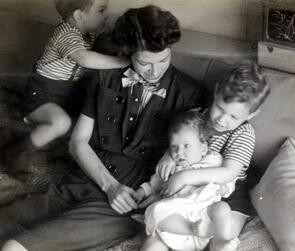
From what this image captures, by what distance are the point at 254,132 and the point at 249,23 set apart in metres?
0.15

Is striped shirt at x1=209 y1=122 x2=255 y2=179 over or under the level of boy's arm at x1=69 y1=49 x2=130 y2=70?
under

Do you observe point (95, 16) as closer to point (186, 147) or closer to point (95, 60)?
point (95, 60)

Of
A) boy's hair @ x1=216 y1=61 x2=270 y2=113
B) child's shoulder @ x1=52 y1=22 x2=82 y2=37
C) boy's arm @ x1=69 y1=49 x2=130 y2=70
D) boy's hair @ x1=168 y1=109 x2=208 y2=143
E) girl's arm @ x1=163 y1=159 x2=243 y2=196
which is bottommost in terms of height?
girl's arm @ x1=163 y1=159 x2=243 y2=196

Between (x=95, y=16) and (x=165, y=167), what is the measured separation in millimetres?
240

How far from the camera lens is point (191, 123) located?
0.70 metres

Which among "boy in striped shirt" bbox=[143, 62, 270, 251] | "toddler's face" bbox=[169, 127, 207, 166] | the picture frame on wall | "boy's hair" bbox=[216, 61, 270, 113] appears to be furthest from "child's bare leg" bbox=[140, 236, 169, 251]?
the picture frame on wall

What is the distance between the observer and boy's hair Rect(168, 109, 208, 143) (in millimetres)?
697

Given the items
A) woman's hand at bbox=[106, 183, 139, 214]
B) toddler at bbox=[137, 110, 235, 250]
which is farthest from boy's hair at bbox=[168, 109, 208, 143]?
woman's hand at bbox=[106, 183, 139, 214]

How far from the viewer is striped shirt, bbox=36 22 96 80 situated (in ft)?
2.43

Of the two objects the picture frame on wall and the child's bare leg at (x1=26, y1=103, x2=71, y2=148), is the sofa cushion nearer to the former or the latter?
the picture frame on wall

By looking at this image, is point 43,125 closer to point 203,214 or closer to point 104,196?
point 104,196

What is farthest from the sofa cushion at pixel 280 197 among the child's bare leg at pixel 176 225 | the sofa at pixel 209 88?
the child's bare leg at pixel 176 225

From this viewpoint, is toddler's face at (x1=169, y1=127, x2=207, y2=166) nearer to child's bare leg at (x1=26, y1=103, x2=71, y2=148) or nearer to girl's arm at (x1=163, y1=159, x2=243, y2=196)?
girl's arm at (x1=163, y1=159, x2=243, y2=196)

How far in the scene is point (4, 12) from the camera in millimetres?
786
